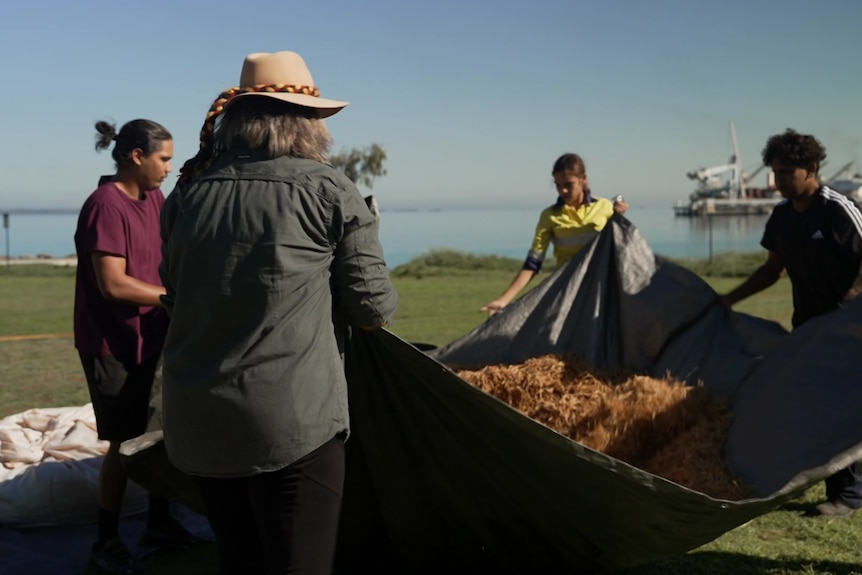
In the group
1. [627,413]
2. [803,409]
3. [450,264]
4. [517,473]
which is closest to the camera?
[517,473]

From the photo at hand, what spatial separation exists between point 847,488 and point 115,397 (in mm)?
3197

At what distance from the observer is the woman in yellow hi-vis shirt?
15.6 feet

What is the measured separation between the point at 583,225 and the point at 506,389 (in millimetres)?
1302

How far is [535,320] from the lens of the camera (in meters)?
4.50

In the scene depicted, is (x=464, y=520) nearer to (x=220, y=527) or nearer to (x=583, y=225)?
(x=220, y=527)

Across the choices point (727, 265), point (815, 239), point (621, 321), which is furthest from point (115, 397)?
point (727, 265)

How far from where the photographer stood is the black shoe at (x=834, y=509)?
399 centimetres

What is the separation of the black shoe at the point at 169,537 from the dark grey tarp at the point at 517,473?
0.72 meters

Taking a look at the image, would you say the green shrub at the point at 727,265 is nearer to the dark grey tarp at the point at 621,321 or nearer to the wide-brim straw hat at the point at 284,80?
the dark grey tarp at the point at 621,321

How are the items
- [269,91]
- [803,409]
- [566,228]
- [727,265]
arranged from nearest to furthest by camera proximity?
[269,91], [803,409], [566,228], [727,265]

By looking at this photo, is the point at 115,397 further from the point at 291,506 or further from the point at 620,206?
the point at 620,206

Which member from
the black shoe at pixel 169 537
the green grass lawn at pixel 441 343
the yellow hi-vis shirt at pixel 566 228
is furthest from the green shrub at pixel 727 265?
the black shoe at pixel 169 537

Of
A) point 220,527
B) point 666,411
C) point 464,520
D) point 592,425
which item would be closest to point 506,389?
point 592,425

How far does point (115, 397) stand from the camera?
3.46 m
